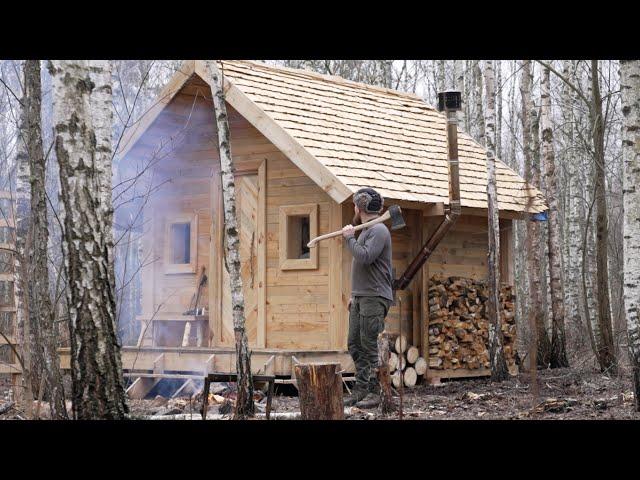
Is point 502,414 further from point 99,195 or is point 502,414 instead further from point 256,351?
point 99,195

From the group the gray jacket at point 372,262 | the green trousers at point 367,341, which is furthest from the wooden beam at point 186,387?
the gray jacket at point 372,262

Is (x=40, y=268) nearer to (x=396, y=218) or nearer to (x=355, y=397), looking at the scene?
(x=355, y=397)

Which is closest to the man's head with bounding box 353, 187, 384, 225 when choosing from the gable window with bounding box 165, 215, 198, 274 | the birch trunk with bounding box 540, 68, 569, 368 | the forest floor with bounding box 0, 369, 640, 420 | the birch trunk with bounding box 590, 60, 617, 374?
the forest floor with bounding box 0, 369, 640, 420

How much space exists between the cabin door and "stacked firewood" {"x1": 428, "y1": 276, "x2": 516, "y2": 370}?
2.42 m

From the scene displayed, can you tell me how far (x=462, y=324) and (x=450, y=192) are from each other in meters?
2.30

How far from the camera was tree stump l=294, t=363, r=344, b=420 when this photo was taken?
786 centimetres

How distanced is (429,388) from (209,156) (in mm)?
4632

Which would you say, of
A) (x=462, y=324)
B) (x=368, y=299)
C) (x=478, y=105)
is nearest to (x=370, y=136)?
(x=462, y=324)

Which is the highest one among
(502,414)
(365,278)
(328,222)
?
(328,222)

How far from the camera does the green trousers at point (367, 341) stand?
9.78 metres

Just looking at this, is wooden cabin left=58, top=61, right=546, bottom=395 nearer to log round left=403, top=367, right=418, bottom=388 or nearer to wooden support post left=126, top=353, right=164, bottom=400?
wooden support post left=126, top=353, right=164, bottom=400

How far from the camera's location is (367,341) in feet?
32.0
